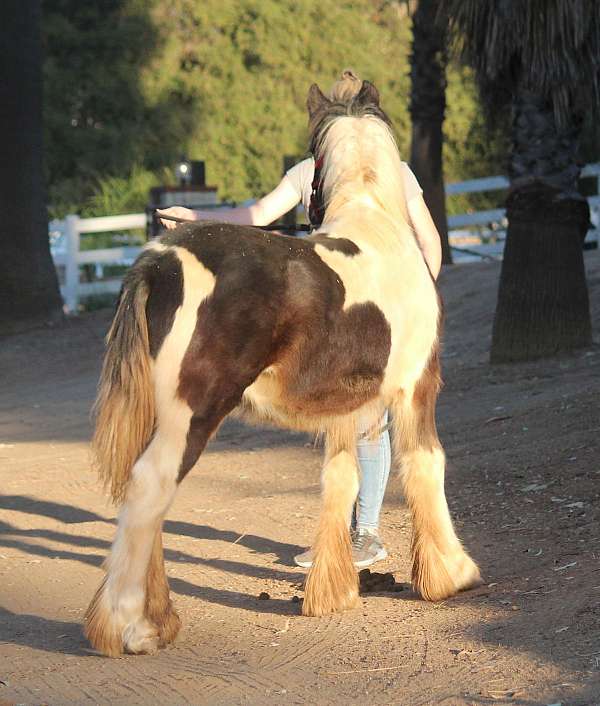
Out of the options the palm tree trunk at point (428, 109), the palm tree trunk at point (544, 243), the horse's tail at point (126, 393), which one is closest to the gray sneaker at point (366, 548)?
the horse's tail at point (126, 393)

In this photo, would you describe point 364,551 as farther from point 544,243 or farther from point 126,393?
point 544,243

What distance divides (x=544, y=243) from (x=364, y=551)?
5.88m

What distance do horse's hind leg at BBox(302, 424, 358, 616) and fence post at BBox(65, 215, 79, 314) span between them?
1443cm

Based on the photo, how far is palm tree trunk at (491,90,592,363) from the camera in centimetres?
1125

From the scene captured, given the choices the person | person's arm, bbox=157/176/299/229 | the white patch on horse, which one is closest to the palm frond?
the person

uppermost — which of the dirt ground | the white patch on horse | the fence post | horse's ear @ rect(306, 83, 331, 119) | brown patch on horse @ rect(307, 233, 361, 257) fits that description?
horse's ear @ rect(306, 83, 331, 119)

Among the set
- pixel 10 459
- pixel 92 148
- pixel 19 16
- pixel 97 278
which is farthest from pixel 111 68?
pixel 10 459

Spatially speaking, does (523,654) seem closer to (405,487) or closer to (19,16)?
(405,487)

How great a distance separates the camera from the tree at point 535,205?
11086mm

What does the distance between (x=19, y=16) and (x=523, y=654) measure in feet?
Answer: 48.3

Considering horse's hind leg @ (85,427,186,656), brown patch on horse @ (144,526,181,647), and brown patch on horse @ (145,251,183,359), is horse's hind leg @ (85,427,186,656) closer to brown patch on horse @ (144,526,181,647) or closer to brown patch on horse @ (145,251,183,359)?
brown patch on horse @ (144,526,181,647)

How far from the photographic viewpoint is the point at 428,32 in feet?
55.3

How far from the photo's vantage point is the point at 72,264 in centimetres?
1959

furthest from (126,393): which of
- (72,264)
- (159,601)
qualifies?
(72,264)
